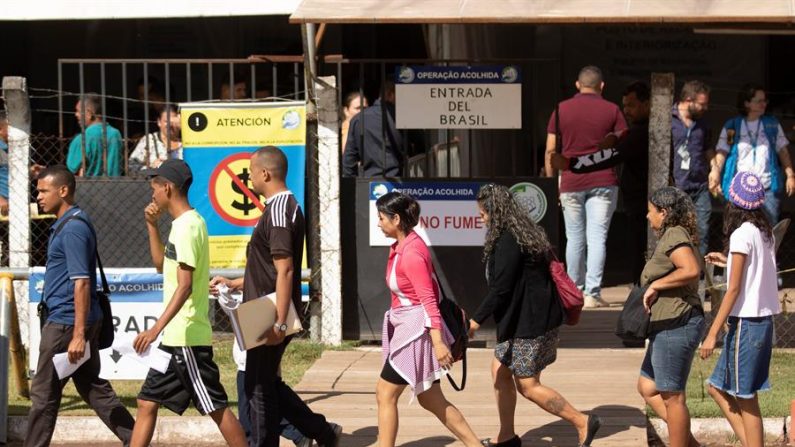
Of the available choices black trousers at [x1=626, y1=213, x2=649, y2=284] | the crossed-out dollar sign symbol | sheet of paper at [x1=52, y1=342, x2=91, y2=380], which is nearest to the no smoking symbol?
the crossed-out dollar sign symbol

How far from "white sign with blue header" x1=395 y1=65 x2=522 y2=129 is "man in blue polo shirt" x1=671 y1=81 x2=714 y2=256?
1620 mm

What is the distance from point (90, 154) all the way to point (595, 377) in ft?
15.3

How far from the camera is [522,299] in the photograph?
7.91 m

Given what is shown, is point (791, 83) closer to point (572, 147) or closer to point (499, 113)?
point (572, 147)

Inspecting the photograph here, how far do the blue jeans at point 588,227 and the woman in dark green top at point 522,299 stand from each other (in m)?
4.23

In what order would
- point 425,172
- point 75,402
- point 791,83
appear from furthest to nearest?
point 791,83 < point 425,172 < point 75,402

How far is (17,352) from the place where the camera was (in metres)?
9.33

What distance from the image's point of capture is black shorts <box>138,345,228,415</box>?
7.32 metres

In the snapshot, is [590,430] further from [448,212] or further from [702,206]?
[702,206]

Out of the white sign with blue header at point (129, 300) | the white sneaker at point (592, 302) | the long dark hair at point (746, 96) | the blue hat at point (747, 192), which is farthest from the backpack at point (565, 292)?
the long dark hair at point (746, 96)

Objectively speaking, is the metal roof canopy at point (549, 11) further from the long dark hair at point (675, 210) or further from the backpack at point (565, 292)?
the backpack at point (565, 292)

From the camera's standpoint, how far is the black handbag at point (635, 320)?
25.0ft

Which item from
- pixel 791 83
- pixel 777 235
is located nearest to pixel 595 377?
pixel 777 235

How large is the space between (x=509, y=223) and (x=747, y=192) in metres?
1.32
